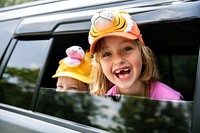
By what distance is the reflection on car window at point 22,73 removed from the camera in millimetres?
2213

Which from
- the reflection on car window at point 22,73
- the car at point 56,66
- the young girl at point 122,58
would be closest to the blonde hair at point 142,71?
the young girl at point 122,58

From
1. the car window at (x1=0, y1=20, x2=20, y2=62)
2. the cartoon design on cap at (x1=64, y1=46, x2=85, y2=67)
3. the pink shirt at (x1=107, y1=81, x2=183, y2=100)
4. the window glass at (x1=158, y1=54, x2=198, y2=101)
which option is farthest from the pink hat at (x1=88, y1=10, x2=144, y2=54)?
the window glass at (x1=158, y1=54, x2=198, y2=101)

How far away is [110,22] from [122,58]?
0.66 feet

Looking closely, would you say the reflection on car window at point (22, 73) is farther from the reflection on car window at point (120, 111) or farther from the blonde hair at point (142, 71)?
the blonde hair at point (142, 71)

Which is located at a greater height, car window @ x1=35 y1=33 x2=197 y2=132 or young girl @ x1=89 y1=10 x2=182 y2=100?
young girl @ x1=89 y1=10 x2=182 y2=100

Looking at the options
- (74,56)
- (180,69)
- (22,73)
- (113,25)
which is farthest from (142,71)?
(180,69)

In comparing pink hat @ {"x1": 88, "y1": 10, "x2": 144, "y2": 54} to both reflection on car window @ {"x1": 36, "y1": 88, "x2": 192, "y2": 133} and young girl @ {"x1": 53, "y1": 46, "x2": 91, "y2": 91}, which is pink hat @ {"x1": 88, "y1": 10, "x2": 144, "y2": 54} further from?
young girl @ {"x1": 53, "y1": 46, "x2": 91, "y2": 91}

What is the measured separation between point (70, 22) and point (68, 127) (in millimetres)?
608

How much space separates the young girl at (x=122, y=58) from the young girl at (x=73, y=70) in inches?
12.0

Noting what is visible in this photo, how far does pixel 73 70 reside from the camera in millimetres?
2438

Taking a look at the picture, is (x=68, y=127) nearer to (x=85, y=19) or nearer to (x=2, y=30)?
(x=85, y=19)

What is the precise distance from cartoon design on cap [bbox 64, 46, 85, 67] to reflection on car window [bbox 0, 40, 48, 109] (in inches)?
6.9

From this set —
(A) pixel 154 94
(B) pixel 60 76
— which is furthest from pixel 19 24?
(A) pixel 154 94

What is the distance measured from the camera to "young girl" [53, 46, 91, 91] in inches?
90.7
